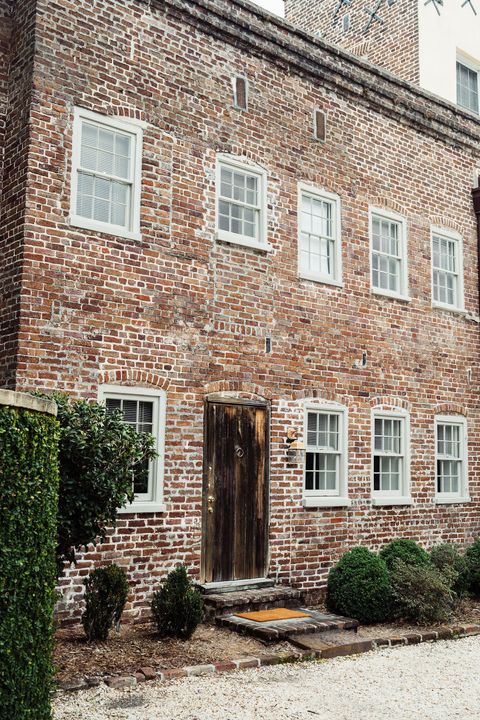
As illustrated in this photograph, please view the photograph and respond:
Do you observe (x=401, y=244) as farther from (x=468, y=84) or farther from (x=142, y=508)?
(x=468, y=84)

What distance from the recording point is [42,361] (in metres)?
9.16

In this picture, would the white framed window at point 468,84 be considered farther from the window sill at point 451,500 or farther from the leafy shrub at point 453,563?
the leafy shrub at point 453,563

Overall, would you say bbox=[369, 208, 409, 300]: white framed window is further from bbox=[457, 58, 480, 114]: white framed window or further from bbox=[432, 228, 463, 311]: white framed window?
bbox=[457, 58, 480, 114]: white framed window

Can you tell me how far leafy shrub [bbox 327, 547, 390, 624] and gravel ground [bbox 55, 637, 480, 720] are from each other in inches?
74.4

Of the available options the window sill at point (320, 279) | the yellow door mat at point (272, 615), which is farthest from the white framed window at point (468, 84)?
the yellow door mat at point (272, 615)

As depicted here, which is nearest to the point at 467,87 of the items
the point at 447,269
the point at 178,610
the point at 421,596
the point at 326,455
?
the point at 447,269

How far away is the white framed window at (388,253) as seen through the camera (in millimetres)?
13539

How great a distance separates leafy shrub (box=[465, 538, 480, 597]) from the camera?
12445 millimetres

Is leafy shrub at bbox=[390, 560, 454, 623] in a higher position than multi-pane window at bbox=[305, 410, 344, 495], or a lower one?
lower

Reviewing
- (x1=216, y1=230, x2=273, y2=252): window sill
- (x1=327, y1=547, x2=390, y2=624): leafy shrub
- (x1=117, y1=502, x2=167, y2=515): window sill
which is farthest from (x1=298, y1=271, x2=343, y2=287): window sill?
(x1=117, y1=502, x2=167, y2=515): window sill

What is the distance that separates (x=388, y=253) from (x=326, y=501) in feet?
15.4

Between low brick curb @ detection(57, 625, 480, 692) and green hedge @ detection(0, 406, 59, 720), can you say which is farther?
low brick curb @ detection(57, 625, 480, 692)

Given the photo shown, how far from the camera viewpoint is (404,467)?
13375mm

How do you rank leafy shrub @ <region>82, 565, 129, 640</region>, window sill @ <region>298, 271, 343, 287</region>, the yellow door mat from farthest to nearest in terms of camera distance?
1. window sill @ <region>298, 271, 343, 287</region>
2. the yellow door mat
3. leafy shrub @ <region>82, 565, 129, 640</region>
